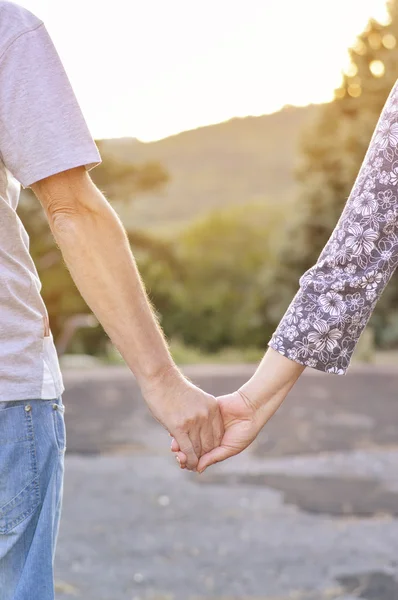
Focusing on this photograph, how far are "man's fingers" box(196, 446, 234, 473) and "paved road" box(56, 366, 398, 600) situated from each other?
1.87 meters

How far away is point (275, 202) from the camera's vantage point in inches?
2712

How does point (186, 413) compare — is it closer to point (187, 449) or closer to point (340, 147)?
point (187, 449)

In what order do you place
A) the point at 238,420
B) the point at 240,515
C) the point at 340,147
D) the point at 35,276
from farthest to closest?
the point at 340,147, the point at 240,515, the point at 238,420, the point at 35,276

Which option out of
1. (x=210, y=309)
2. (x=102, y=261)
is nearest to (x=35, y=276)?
(x=102, y=261)

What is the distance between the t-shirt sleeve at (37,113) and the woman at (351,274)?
3.04 ft

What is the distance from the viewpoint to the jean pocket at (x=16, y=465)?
171 centimetres

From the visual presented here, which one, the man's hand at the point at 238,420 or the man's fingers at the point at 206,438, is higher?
the man's fingers at the point at 206,438

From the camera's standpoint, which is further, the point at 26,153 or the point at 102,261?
the point at 102,261

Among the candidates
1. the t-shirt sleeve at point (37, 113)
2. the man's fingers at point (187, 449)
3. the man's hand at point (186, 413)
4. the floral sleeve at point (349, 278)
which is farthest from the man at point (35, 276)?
the floral sleeve at point (349, 278)

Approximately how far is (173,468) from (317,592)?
346 centimetres

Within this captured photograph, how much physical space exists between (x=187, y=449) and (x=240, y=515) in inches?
143

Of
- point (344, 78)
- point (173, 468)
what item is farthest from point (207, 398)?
point (344, 78)

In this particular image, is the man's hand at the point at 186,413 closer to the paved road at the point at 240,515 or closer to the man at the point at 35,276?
the man at the point at 35,276

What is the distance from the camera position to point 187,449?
245 centimetres
